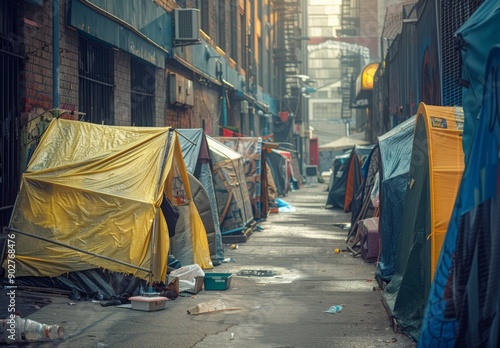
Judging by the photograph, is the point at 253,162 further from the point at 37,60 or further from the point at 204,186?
the point at 37,60

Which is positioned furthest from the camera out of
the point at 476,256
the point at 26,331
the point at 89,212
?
the point at 89,212

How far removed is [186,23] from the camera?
19.5m

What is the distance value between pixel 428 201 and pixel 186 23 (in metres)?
12.8

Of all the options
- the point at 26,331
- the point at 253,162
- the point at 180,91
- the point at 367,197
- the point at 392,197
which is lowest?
the point at 26,331

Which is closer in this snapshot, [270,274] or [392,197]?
[392,197]

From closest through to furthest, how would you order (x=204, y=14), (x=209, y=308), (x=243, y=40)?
(x=209, y=308) → (x=204, y=14) → (x=243, y=40)

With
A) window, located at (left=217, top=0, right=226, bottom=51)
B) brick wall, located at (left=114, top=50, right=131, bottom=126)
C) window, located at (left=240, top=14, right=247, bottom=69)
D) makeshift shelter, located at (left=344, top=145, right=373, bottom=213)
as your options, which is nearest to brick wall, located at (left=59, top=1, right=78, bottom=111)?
brick wall, located at (left=114, top=50, right=131, bottom=126)

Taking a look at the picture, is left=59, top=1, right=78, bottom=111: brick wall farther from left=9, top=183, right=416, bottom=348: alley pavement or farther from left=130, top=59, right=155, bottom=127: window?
left=130, top=59, right=155, bottom=127: window

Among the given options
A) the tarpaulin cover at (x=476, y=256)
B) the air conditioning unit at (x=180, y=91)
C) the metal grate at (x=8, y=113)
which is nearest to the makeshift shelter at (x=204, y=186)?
the metal grate at (x=8, y=113)

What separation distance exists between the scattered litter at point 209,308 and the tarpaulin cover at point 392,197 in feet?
8.76

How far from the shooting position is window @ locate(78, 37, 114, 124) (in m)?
13.6

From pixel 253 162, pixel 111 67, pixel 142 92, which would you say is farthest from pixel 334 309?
pixel 253 162

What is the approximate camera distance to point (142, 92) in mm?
17484

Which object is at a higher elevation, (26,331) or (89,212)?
(89,212)
